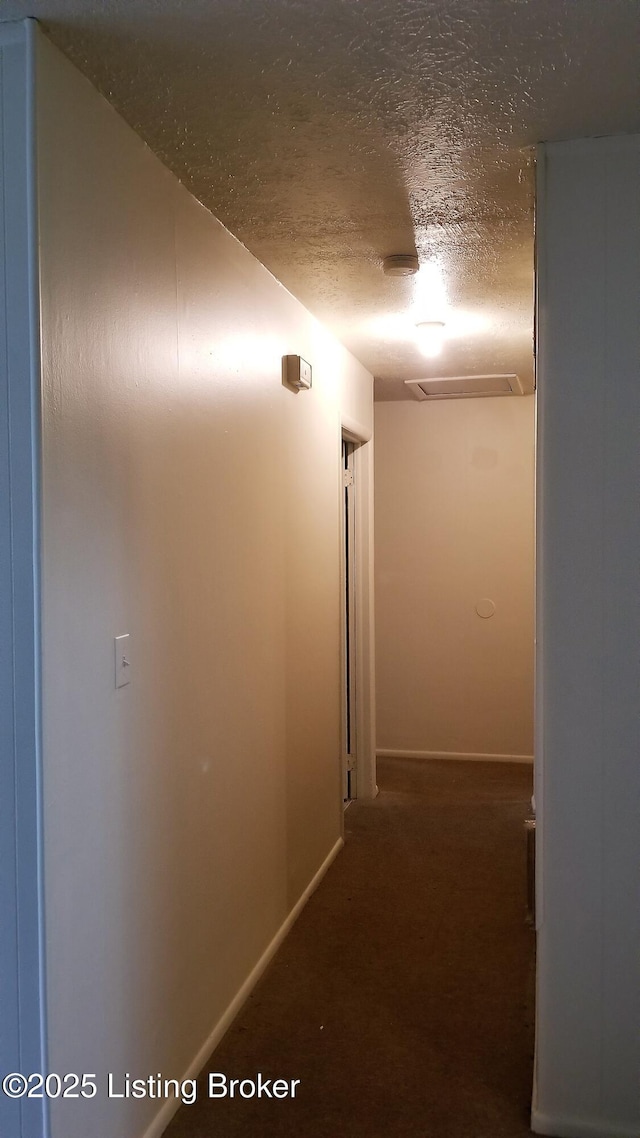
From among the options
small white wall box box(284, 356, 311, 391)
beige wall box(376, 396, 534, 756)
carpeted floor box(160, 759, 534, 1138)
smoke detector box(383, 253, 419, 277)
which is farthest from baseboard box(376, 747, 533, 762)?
smoke detector box(383, 253, 419, 277)

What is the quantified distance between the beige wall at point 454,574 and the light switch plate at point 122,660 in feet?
13.9

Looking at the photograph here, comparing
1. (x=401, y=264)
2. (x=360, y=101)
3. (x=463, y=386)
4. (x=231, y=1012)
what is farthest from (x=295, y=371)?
(x=463, y=386)

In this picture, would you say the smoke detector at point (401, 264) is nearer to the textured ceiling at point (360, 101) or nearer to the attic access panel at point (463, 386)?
the textured ceiling at point (360, 101)

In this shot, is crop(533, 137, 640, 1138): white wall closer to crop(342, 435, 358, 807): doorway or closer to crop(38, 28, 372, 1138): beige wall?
crop(38, 28, 372, 1138): beige wall

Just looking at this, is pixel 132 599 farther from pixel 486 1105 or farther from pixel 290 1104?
pixel 486 1105

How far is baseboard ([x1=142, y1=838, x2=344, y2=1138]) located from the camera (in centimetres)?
228

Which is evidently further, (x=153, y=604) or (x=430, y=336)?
(x=430, y=336)

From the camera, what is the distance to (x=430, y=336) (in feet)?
13.9

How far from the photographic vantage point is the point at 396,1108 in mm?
2387

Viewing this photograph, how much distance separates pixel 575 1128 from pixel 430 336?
10.4ft

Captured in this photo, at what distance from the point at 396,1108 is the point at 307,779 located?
1532 mm

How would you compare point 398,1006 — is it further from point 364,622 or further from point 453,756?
point 453,756

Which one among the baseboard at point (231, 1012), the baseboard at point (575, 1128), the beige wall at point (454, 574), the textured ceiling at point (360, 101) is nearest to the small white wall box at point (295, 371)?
the textured ceiling at point (360, 101)

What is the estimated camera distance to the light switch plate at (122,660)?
204 centimetres
